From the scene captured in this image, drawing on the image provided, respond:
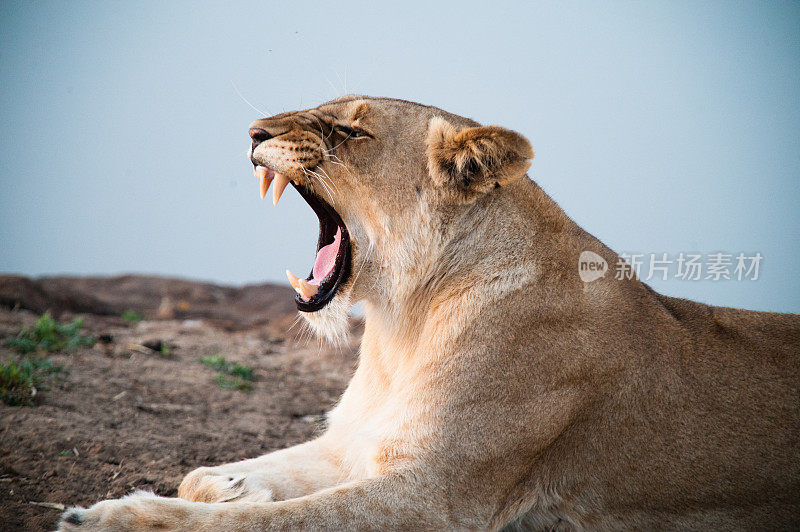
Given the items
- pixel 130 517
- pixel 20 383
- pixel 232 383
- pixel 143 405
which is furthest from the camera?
pixel 232 383

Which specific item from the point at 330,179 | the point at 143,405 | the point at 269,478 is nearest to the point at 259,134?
the point at 330,179

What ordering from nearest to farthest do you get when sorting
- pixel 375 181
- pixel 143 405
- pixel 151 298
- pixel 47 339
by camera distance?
Answer: pixel 375 181, pixel 143 405, pixel 47 339, pixel 151 298

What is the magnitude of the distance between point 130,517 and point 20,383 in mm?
2734

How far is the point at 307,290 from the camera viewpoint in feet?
10.7

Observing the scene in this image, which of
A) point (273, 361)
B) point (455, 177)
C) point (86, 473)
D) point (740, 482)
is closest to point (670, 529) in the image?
point (740, 482)

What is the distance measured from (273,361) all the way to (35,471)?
3802mm

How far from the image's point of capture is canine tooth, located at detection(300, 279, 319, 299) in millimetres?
3266

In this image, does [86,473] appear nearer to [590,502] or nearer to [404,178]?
[404,178]

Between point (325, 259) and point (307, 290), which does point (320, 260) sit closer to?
point (325, 259)

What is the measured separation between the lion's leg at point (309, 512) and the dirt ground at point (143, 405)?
738 mm

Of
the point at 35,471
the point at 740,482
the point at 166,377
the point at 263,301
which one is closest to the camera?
the point at 740,482

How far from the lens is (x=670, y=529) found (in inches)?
115

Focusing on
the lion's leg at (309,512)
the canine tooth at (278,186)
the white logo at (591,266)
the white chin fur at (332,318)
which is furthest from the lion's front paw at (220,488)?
the white logo at (591,266)

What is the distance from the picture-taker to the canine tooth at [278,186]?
10.5 feet
